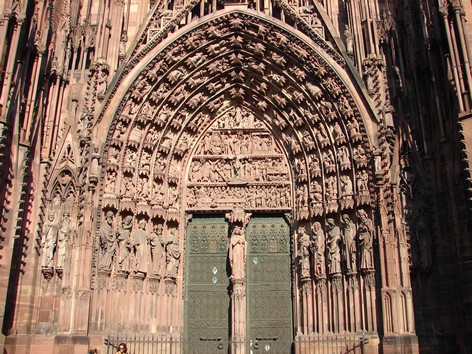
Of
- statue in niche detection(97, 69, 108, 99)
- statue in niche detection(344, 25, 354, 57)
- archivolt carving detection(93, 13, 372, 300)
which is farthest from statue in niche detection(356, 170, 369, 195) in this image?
statue in niche detection(97, 69, 108, 99)

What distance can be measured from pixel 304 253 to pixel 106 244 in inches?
178

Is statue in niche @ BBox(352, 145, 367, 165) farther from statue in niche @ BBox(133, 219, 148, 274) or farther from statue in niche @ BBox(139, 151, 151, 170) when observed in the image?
statue in niche @ BBox(133, 219, 148, 274)

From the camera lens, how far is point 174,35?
508 inches

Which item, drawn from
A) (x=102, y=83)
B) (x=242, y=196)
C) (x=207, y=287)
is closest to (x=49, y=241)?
(x=102, y=83)

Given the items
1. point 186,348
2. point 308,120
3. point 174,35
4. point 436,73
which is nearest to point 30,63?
point 174,35

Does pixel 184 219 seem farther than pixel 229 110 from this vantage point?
No

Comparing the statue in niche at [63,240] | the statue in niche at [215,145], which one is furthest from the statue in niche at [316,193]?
the statue in niche at [63,240]

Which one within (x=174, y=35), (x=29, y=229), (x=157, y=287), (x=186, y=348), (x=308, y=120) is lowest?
(x=186, y=348)

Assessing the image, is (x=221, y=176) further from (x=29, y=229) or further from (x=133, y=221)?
(x=29, y=229)

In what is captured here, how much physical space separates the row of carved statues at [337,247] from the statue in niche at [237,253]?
1.38 meters

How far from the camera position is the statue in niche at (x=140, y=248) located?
476 inches

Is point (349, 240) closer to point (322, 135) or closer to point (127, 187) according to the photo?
point (322, 135)

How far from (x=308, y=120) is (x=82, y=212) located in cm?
574

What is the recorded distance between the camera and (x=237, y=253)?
512 inches
